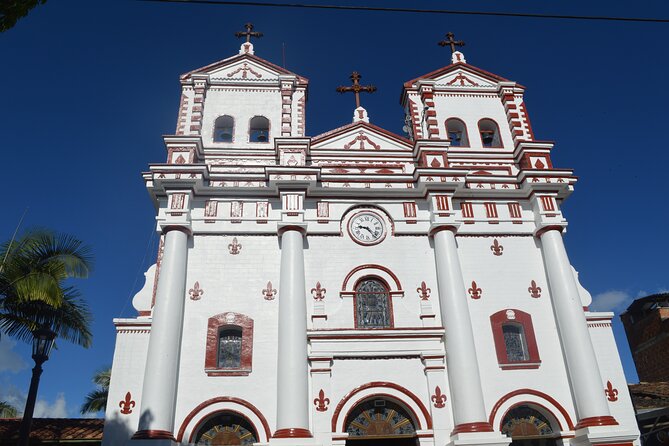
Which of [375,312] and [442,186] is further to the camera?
[442,186]

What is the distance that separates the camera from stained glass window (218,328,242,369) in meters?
16.2

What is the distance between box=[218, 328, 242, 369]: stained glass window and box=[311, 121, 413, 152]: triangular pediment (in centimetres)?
707

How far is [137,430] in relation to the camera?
47.5 ft

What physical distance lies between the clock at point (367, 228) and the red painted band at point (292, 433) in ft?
19.6

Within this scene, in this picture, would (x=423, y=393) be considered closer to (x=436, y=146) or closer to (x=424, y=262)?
(x=424, y=262)

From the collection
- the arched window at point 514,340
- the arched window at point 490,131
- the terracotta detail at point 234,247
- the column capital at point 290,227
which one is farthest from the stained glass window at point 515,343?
the terracotta detail at point 234,247

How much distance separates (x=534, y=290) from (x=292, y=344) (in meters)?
7.57

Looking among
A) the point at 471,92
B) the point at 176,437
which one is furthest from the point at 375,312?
the point at 471,92

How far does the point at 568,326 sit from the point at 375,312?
5.46m

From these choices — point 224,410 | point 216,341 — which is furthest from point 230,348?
point 224,410

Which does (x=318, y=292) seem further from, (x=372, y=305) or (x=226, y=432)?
(x=226, y=432)

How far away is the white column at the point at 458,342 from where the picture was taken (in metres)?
15.2

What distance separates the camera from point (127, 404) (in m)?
15.1

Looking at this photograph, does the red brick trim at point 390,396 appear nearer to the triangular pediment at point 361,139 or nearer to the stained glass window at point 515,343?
the stained glass window at point 515,343
